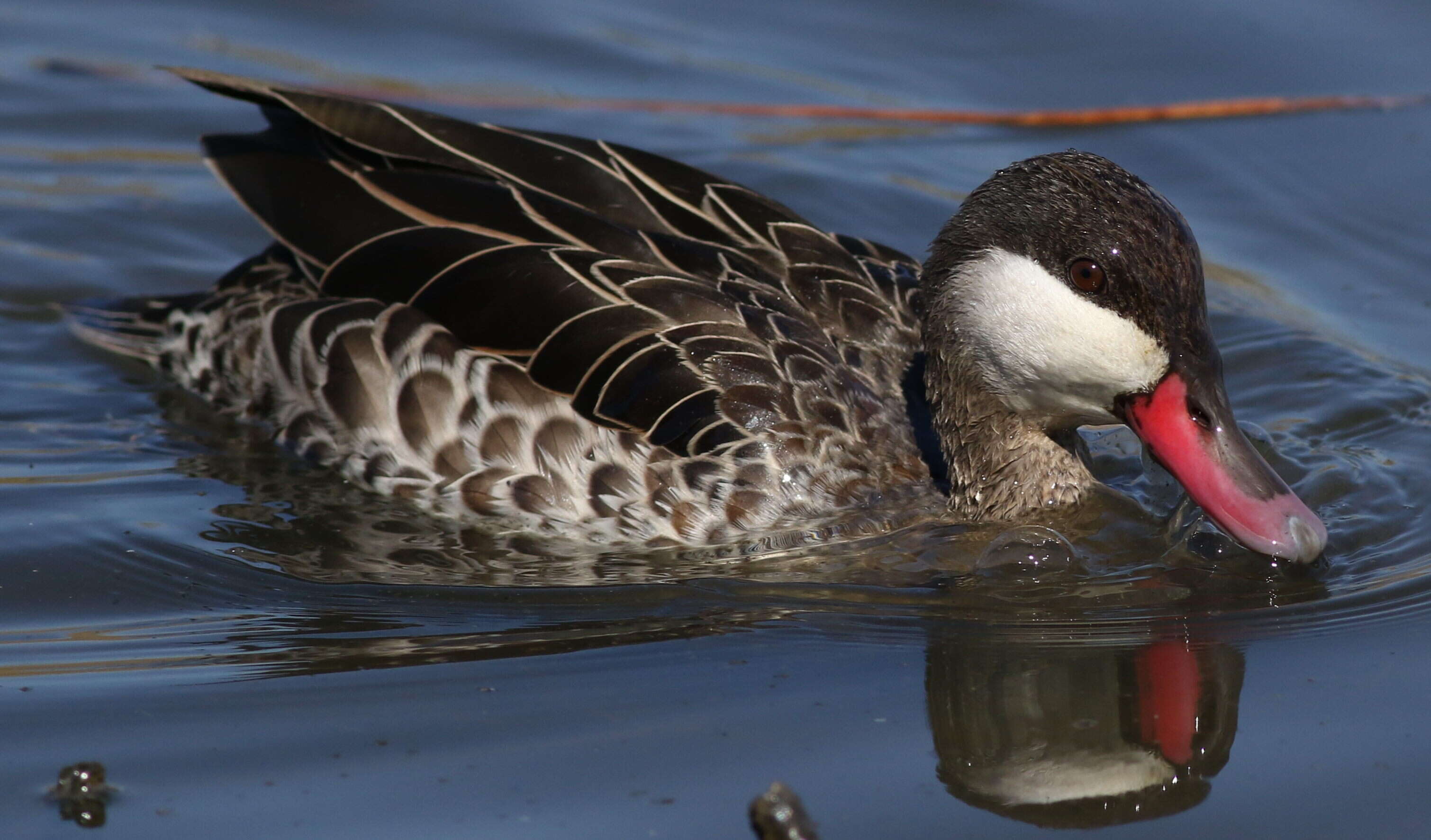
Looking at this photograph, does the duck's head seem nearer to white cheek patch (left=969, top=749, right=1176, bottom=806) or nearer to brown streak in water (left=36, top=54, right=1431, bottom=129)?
white cheek patch (left=969, top=749, right=1176, bottom=806)

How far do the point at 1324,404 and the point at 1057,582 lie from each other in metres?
2.17

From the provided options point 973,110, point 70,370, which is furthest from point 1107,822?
point 973,110

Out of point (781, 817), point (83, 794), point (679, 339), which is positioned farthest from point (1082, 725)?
point (83, 794)

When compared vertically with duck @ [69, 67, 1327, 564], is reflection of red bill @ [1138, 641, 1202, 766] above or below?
below

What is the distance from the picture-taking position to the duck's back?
5832 mm

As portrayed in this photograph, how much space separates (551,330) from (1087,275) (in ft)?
6.10

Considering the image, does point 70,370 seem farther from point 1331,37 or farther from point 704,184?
point 1331,37

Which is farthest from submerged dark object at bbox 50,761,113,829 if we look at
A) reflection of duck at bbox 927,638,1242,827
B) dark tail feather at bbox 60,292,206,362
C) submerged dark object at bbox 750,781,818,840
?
dark tail feather at bbox 60,292,206,362

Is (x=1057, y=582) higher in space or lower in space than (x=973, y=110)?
lower

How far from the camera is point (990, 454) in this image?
19.3 feet

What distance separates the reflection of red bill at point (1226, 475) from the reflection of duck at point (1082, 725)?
1.41 ft

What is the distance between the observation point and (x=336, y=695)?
15.3 feet

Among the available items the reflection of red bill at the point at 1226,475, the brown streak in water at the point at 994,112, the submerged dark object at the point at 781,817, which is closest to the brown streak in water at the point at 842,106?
the brown streak in water at the point at 994,112

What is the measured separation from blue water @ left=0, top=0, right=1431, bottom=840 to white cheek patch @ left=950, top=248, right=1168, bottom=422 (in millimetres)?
552
